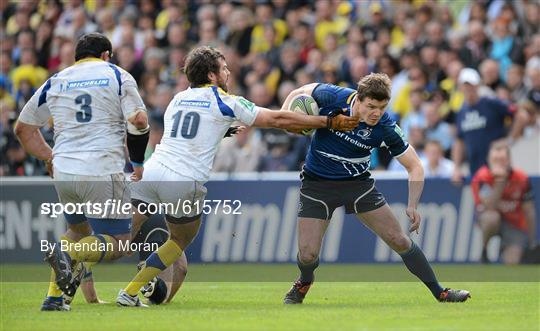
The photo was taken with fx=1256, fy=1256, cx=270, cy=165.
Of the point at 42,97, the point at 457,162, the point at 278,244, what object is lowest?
the point at 278,244

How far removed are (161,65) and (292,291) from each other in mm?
11354

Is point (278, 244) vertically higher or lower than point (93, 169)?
lower

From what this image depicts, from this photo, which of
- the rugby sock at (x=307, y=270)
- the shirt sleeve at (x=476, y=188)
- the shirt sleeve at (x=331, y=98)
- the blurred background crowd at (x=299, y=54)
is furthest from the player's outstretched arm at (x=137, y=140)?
the blurred background crowd at (x=299, y=54)

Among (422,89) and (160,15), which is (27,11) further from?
(422,89)

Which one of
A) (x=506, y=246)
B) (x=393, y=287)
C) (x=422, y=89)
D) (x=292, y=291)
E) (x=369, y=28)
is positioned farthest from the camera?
(x=369, y=28)

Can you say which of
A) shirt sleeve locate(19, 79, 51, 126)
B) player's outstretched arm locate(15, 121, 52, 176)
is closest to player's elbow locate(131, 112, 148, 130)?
shirt sleeve locate(19, 79, 51, 126)

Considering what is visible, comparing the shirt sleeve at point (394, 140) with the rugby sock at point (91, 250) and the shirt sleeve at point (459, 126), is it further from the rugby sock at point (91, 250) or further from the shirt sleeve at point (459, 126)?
the shirt sleeve at point (459, 126)

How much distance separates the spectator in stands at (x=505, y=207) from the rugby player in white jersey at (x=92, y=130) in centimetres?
787

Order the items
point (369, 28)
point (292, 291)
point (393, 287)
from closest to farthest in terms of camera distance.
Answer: point (292, 291)
point (393, 287)
point (369, 28)

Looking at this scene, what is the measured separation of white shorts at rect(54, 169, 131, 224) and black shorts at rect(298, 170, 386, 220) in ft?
5.91

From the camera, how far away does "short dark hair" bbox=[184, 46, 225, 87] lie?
37.2ft

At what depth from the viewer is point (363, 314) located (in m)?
10.8

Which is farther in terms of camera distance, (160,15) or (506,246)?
(160,15)

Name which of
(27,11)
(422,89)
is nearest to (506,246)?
(422,89)
